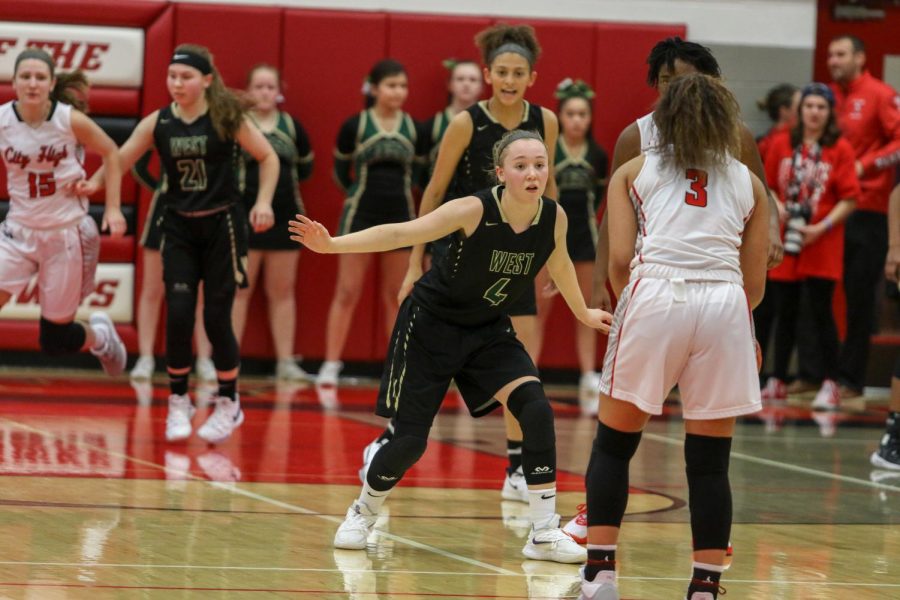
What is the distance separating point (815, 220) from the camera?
10086mm

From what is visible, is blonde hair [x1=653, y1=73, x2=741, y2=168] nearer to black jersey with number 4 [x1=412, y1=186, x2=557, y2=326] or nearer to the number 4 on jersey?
black jersey with number 4 [x1=412, y1=186, x2=557, y2=326]

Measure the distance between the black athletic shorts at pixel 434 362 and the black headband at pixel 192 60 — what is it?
245cm

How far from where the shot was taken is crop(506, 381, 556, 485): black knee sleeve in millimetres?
4723

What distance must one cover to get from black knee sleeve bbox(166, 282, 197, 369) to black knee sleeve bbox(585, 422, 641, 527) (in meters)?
3.31

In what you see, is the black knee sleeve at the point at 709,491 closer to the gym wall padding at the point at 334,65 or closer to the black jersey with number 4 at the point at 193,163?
the black jersey with number 4 at the point at 193,163

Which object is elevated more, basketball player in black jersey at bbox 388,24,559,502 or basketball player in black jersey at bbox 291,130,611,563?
basketball player in black jersey at bbox 388,24,559,502

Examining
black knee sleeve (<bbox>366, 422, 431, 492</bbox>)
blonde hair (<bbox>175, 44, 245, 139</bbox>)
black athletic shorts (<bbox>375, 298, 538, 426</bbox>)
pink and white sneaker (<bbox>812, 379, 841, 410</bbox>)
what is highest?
blonde hair (<bbox>175, 44, 245, 139</bbox>)

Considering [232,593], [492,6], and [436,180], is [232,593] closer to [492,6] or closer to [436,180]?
[436,180]

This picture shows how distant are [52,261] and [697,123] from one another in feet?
14.3

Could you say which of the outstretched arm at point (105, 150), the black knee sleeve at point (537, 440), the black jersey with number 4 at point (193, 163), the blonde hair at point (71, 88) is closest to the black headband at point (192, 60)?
the black jersey with number 4 at point (193, 163)

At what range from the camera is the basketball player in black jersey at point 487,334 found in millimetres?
4633

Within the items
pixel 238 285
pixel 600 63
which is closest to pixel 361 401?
pixel 238 285

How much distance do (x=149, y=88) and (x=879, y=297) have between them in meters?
5.59

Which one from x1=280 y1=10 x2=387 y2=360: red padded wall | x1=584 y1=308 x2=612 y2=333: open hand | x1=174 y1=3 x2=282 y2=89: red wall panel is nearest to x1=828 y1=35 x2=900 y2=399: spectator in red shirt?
x1=280 y1=10 x2=387 y2=360: red padded wall
